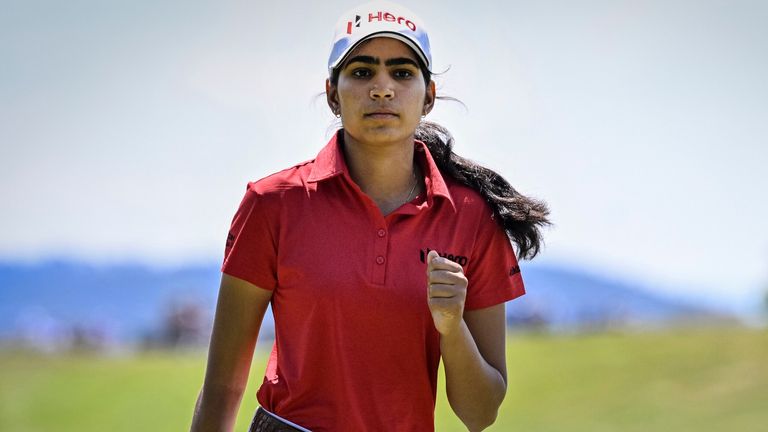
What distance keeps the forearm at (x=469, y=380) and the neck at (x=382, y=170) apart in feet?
1.67

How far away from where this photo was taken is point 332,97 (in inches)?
155

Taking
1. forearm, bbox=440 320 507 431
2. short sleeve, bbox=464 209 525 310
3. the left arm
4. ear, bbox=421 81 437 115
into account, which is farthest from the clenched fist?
ear, bbox=421 81 437 115

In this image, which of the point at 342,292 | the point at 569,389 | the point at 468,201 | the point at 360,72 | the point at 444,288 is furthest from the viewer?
the point at 569,389

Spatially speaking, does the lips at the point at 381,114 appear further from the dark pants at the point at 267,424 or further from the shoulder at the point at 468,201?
the dark pants at the point at 267,424

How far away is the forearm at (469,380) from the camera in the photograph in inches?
141

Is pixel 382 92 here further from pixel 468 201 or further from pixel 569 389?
pixel 569 389

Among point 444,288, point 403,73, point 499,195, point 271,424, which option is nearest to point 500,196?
point 499,195

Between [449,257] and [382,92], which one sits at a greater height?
[382,92]

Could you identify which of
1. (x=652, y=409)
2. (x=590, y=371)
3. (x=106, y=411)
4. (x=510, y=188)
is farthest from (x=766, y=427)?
(x=510, y=188)

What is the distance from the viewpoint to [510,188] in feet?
13.4

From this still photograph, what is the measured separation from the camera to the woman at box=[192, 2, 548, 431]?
3.58m

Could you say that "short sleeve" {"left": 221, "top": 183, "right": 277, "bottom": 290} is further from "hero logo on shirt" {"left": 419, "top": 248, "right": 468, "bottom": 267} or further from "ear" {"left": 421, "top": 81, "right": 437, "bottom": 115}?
"ear" {"left": 421, "top": 81, "right": 437, "bottom": 115}

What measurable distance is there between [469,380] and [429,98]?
0.98 meters

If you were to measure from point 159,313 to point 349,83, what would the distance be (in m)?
22.1
